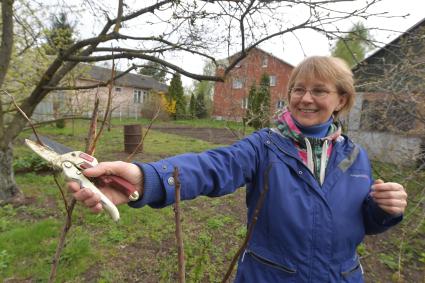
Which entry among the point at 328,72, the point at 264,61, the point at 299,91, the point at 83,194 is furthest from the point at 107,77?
the point at 83,194

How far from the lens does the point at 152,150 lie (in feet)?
38.1

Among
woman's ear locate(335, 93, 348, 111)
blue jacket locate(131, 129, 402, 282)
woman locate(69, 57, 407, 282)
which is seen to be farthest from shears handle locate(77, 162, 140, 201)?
woman's ear locate(335, 93, 348, 111)

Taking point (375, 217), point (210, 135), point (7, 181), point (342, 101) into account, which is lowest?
point (210, 135)

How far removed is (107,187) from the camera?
40.7 inches

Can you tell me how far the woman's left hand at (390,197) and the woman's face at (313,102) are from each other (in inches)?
17.7

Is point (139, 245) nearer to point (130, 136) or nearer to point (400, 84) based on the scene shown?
point (400, 84)

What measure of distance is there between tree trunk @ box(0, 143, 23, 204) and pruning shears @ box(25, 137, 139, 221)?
4.79m

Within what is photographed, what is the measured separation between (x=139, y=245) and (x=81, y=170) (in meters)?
3.61

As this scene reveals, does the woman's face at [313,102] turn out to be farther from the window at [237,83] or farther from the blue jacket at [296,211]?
the window at [237,83]

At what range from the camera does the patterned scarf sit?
1.52 metres

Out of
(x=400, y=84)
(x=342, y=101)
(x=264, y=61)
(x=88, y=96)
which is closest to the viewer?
(x=342, y=101)

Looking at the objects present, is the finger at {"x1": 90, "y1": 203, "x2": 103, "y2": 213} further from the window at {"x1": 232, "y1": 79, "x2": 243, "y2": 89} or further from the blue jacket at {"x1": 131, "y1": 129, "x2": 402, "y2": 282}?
the window at {"x1": 232, "y1": 79, "x2": 243, "y2": 89}

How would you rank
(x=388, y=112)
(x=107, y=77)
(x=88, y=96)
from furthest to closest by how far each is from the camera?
(x=107, y=77), (x=388, y=112), (x=88, y=96)

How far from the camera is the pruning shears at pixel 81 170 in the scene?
92 centimetres
